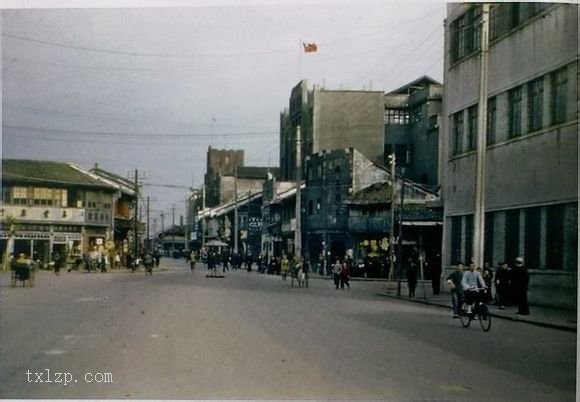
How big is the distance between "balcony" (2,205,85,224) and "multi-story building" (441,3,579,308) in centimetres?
798

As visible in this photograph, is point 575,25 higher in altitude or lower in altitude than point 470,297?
higher

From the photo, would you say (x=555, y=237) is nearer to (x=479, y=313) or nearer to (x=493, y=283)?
(x=479, y=313)

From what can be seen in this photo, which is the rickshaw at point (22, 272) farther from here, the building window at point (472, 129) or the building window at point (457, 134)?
the building window at point (457, 134)

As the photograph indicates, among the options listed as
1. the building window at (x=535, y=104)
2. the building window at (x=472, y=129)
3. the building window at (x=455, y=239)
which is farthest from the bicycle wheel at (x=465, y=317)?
the building window at (x=455, y=239)

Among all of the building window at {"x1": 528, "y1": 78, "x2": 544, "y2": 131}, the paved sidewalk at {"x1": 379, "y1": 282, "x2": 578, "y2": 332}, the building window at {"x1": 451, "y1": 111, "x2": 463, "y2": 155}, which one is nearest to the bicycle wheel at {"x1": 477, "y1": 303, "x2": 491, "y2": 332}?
the paved sidewalk at {"x1": 379, "y1": 282, "x2": 578, "y2": 332}

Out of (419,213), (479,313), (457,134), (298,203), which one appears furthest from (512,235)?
(419,213)

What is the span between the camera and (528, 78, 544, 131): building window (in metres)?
14.0

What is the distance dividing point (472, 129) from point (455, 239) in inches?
152

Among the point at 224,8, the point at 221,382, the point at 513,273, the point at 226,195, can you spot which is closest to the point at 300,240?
the point at 226,195

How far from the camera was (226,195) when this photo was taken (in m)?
26.9

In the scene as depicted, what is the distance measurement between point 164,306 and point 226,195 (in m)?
10.5

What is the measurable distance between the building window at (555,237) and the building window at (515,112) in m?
2.27

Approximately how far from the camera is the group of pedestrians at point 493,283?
14.4 meters

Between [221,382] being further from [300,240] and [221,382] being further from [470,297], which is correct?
[300,240]
